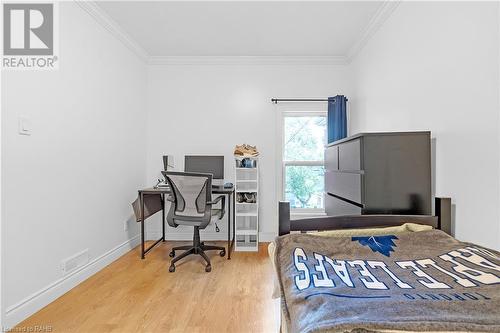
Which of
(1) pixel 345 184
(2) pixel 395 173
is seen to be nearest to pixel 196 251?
(1) pixel 345 184

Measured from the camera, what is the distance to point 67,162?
217cm

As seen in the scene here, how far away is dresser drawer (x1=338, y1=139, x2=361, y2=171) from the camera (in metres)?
1.80

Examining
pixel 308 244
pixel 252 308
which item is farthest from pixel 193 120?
pixel 308 244

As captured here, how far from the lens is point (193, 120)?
3.63 m

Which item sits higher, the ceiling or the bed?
the ceiling

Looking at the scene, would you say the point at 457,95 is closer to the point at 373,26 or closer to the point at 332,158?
the point at 332,158

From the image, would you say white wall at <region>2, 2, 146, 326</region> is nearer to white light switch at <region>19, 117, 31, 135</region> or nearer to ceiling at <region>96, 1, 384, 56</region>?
white light switch at <region>19, 117, 31, 135</region>

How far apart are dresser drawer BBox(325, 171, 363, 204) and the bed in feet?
1.41

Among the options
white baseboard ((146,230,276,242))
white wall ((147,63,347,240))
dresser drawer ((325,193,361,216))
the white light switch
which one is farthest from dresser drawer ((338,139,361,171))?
the white light switch

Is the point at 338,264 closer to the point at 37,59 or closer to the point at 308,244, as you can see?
the point at 308,244

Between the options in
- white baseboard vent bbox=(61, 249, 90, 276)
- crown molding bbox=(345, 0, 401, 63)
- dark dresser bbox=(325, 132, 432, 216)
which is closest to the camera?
dark dresser bbox=(325, 132, 432, 216)

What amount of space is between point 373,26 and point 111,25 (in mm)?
2720

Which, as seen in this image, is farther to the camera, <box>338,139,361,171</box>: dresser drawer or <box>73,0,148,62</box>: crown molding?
<box>73,0,148,62</box>: crown molding

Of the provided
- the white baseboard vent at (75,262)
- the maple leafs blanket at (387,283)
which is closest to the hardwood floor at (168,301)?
the white baseboard vent at (75,262)
